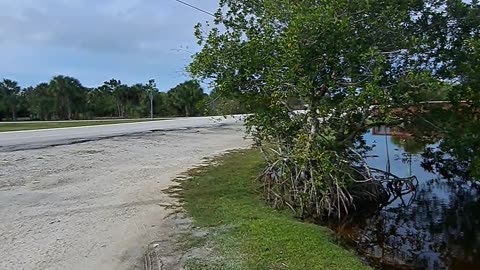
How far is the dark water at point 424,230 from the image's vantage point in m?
7.48

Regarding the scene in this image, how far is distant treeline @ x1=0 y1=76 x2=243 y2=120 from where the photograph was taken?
173ft

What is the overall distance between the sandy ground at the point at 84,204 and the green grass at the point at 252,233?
0.76 m

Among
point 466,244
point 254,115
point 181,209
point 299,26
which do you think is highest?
point 299,26

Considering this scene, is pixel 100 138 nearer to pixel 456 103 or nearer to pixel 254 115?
pixel 254 115

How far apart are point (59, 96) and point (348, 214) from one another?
164 ft

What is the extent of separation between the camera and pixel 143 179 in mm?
11586

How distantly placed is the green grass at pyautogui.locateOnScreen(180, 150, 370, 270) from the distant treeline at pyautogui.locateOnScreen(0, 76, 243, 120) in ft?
131

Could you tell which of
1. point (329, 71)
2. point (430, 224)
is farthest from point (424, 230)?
point (329, 71)

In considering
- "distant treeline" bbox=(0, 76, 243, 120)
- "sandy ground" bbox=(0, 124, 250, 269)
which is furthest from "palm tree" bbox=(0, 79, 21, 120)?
"sandy ground" bbox=(0, 124, 250, 269)

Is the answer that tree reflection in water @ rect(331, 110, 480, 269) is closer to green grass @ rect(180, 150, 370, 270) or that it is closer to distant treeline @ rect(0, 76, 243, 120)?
green grass @ rect(180, 150, 370, 270)

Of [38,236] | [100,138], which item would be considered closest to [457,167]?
[38,236]

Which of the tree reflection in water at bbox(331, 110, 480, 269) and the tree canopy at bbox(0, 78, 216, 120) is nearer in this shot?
the tree reflection in water at bbox(331, 110, 480, 269)

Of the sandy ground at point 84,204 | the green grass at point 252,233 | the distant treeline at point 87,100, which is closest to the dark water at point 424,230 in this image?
the green grass at point 252,233

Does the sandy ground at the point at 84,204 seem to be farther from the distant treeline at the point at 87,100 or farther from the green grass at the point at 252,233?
the distant treeline at the point at 87,100
